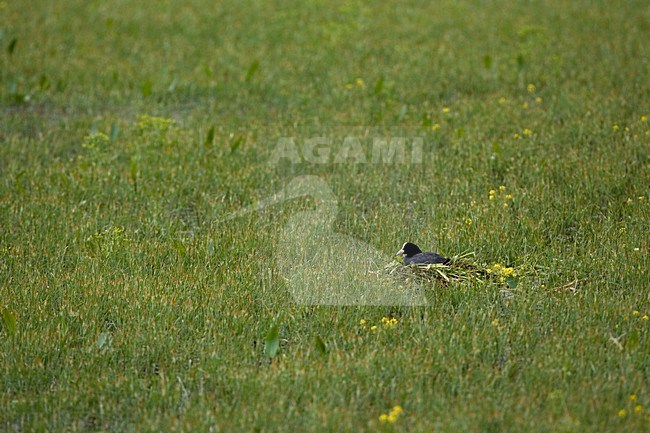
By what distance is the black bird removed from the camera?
6043 millimetres

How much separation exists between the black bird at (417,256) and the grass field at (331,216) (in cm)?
23

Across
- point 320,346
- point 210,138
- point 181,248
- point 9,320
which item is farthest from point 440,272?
point 210,138

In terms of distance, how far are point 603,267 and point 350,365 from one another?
2.38 meters

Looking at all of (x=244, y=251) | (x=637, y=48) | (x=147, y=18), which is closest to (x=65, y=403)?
(x=244, y=251)

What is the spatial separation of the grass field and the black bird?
234 millimetres

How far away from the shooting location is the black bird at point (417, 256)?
604cm

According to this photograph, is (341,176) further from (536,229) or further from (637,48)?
(637,48)

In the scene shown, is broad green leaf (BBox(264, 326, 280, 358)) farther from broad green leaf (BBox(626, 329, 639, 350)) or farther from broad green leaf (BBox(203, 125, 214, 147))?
broad green leaf (BBox(203, 125, 214, 147))

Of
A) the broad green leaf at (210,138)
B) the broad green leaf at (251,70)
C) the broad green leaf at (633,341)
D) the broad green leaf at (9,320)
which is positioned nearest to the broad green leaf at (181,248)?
the broad green leaf at (9,320)

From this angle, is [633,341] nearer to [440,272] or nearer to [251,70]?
[440,272]

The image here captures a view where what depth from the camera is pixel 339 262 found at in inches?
253

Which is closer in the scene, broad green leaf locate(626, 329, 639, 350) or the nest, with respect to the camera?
broad green leaf locate(626, 329, 639, 350)

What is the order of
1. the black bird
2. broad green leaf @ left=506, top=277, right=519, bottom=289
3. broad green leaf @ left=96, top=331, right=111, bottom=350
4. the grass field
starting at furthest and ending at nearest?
the black bird, broad green leaf @ left=506, top=277, right=519, bottom=289, broad green leaf @ left=96, top=331, right=111, bottom=350, the grass field

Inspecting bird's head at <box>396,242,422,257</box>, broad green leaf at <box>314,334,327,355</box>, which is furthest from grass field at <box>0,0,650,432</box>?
bird's head at <box>396,242,422,257</box>
